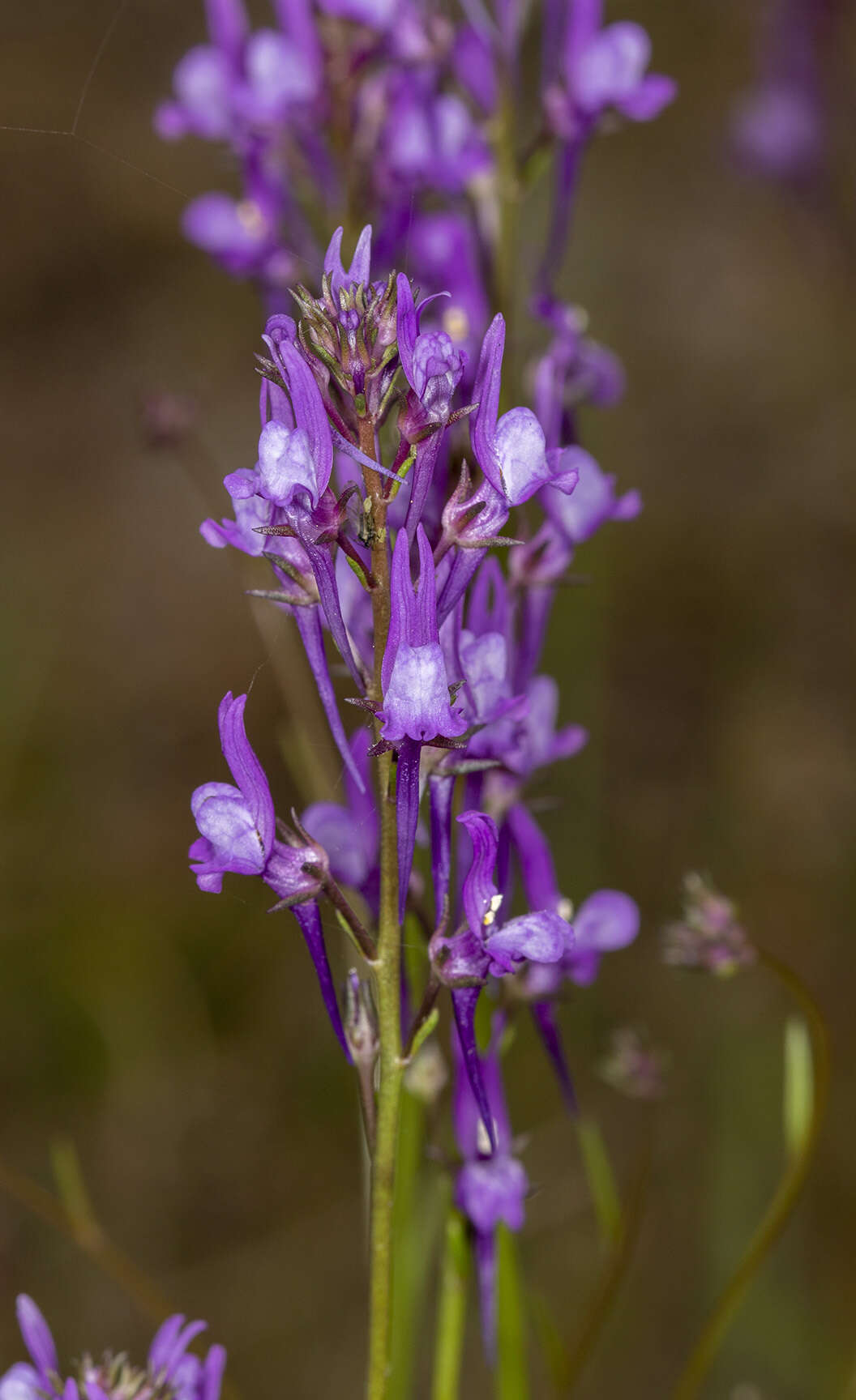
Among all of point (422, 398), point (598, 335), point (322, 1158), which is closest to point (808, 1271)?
point (322, 1158)

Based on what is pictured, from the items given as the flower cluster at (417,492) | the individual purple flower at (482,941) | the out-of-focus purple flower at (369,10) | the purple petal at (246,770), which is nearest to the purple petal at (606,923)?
the flower cluster at (417,492)

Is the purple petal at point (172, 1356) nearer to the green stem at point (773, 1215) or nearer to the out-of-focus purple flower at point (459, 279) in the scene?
the green stem at point (773, 1215)

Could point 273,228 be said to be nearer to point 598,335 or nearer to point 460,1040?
point 460,1040

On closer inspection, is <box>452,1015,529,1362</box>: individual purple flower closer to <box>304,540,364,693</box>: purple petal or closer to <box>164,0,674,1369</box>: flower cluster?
<box>164,0,674,1369</box>: flower cluster

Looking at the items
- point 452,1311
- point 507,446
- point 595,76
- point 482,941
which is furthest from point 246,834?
point 595,76

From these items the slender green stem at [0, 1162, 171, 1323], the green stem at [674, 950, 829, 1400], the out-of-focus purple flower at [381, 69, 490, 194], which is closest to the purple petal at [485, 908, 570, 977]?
the green stem at [674, 950, 829, 1400]

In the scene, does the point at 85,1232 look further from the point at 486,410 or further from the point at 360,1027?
the point at 486,410

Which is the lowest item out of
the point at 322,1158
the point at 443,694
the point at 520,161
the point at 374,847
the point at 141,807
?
the point at 322,1158
